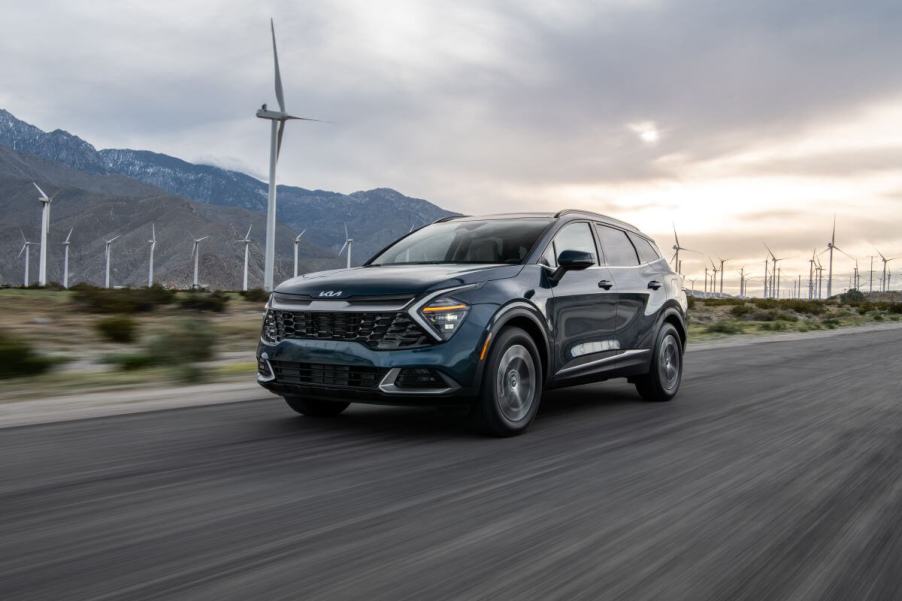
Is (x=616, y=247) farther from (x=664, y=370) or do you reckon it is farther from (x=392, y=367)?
(x=392, y=367)

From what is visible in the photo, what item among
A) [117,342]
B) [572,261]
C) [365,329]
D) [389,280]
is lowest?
[117,342]

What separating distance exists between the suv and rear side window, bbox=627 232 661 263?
749 millimetres

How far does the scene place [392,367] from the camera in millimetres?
6258

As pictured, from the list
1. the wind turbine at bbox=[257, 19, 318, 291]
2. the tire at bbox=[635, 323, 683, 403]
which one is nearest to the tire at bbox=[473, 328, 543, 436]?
the tire at bbox=[635, 323, 683, 403]

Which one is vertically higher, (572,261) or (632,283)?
(572,261)

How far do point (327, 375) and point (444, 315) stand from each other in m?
0.91

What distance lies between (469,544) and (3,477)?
2758mm

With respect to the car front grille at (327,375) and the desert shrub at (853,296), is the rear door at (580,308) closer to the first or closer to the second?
the car front grille at (327,375)

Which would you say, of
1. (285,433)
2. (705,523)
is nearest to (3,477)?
(285,433)

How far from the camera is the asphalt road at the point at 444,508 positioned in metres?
3.44

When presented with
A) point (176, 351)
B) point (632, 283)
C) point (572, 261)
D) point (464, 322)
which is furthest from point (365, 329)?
point (176, 351)

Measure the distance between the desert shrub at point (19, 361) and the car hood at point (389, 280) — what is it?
5.44 meters

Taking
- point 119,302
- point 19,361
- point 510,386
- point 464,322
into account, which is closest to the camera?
point 464,322

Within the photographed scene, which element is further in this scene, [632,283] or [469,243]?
[632,283]
